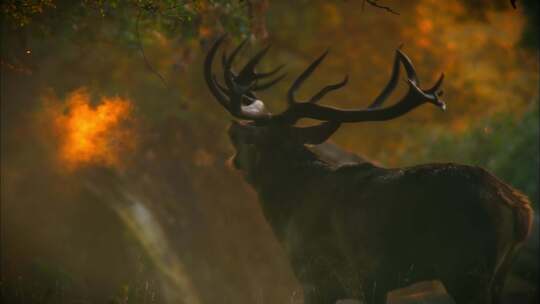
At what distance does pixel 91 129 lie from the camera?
12.4m

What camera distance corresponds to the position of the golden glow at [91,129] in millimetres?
12234

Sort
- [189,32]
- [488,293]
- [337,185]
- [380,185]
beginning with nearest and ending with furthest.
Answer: [488,293]
[380,185]
[337,185]
[189,32]

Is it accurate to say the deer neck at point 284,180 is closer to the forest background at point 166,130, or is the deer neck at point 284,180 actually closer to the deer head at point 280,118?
the deer head at point 280,118

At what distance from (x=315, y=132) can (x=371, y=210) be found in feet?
5.70

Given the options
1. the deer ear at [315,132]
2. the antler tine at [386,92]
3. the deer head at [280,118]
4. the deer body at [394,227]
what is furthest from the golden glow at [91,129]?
the antler tine at [386,92]

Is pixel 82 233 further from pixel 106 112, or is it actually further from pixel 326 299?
pixel 326 299

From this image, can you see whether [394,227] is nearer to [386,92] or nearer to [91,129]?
[386,92]

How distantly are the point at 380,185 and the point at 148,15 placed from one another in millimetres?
4074

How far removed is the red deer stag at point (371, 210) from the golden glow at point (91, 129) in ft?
15.1

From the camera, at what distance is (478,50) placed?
1841 cm

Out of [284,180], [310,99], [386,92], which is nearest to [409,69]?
[386,92]

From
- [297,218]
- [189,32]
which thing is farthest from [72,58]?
[297,218]

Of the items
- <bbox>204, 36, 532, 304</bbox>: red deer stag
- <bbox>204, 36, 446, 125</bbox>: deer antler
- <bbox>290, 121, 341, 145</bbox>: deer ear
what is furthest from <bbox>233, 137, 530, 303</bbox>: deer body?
<bbox>204, 36, 446, 125</bbox>: deer antler

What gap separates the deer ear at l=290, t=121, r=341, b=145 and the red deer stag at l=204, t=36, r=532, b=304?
0.01m
